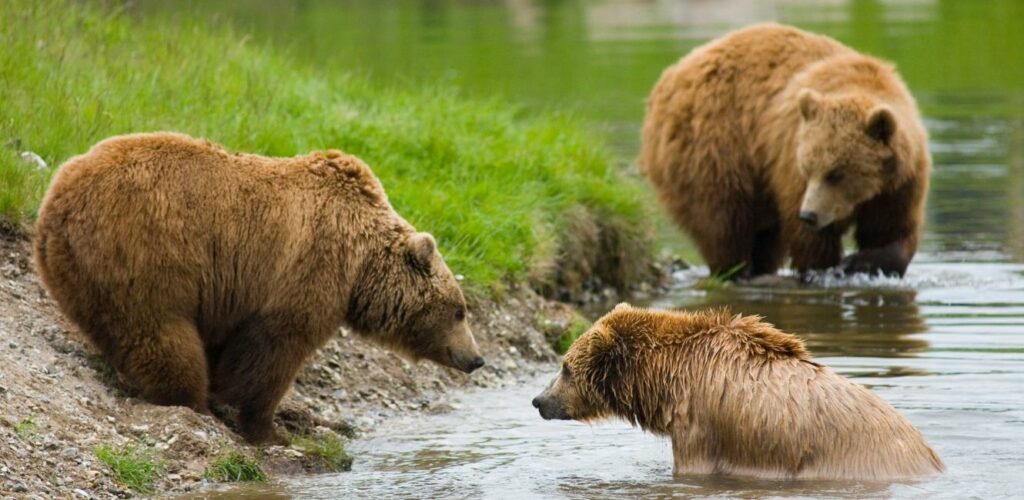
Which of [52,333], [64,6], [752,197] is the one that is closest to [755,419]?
[52,333]

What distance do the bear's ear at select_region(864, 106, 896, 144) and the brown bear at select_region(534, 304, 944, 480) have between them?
4.38m

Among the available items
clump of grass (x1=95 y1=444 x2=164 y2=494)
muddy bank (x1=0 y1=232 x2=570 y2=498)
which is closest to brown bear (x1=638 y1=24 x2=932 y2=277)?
muddy bank (x1=0 y1=232 x2=570 y2=498)

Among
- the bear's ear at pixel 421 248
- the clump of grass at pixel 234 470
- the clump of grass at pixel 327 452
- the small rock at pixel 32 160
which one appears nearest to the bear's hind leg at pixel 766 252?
the bear's ear at pixel 421 248

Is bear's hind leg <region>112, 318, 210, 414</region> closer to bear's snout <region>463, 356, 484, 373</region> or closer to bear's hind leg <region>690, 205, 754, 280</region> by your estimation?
bear's snout <region>463, 356, 484, 373</region>

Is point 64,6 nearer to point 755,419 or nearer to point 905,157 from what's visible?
point 905,157

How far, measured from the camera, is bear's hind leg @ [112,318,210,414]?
753 cm

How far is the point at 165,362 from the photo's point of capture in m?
7.54

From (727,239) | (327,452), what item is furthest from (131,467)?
(727,239)

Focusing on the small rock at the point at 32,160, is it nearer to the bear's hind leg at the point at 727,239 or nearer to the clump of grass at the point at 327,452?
the clump of grass at the point at 327,452

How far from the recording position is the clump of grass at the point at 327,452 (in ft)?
25.4

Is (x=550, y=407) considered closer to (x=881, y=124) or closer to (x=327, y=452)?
(x=327, y=452)

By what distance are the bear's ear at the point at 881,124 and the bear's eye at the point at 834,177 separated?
347 millimetres

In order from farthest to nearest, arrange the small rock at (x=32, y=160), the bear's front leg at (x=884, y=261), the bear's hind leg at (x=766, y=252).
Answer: the bear's hind leg at (x=766, y=252) → the bear's front leg at (x=884, y=261) → the small rock at (x=32, y=160)

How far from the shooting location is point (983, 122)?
69.3 ft
